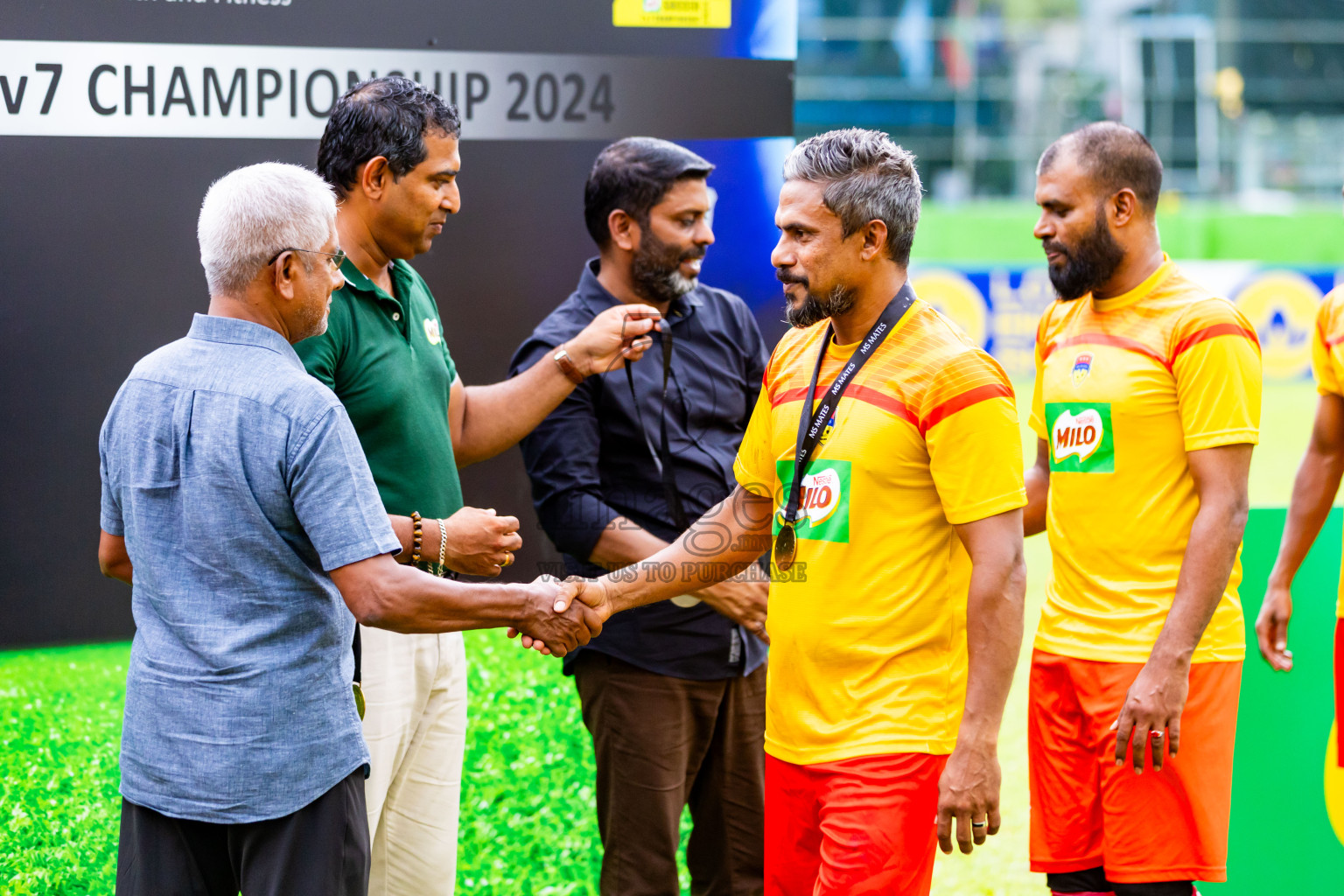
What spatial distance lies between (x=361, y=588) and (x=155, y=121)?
1.96 metres

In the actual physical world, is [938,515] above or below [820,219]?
below

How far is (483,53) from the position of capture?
3.94 metres

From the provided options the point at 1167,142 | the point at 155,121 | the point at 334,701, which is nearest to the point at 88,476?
the point at 155,121

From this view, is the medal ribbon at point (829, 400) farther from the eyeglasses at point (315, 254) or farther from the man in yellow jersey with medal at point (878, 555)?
the eyeglasses at point (315, 254)

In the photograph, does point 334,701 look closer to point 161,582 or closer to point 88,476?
point 161,582

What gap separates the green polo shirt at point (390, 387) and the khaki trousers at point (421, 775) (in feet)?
1.35

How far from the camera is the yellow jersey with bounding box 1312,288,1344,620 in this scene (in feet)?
12.5

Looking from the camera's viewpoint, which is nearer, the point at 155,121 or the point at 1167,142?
the point at 155,121

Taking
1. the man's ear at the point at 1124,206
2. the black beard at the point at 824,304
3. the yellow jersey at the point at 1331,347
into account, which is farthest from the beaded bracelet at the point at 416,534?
the yellow jersey at the point at 1331,347

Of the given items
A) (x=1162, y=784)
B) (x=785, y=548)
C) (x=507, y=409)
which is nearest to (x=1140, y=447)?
(x=1162, y=784)

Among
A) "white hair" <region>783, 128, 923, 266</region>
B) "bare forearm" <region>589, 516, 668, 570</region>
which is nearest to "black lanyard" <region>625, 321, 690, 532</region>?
"bare forearm" <region>589, 516, 668, 570</region>

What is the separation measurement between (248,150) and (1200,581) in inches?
115

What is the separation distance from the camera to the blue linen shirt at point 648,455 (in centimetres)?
362

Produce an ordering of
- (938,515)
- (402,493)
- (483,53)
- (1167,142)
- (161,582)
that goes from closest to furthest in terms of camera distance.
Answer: (161,582) < (938,515) < (402,493) < (483,53) < (1167,142)
